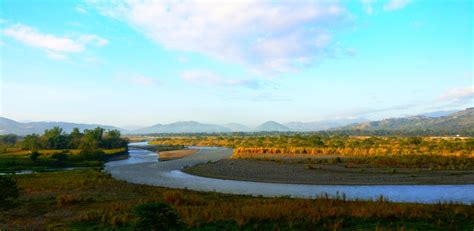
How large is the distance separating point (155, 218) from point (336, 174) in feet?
116

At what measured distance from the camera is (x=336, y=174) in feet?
154

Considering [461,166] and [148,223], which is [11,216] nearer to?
[148,223]

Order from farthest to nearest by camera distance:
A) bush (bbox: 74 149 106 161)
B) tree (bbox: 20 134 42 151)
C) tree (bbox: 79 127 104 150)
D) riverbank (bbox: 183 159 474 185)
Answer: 1. tree (bbox: 20 134 42 151)
2. tree (bbox: 79 127 104 150)
3. bush (bbox: 74 149 106 161)
4. riverbank (bbox: 183 159 474 185)

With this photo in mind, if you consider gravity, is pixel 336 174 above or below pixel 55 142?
below

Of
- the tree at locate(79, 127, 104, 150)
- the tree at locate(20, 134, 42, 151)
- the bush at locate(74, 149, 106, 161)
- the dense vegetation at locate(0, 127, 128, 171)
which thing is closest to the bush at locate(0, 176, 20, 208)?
the dense vegetation at locate(0, 127, 128, 171)

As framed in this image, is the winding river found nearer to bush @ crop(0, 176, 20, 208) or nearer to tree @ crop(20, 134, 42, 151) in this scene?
bush @ crop(0, 176, 20, 208)

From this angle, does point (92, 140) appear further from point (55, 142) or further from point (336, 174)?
point (336, 174)

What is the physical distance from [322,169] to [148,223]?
39962mm

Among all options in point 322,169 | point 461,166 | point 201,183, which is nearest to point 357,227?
point 201,183

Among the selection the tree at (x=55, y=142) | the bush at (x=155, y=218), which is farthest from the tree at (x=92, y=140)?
the bush at (x=155, y=218)

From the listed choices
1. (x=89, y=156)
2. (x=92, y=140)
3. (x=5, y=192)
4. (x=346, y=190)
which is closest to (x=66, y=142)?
(x=92, y=140)

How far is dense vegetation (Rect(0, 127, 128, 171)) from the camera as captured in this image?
70.3 m

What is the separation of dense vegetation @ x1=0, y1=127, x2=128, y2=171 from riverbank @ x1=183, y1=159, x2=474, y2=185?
2988cm

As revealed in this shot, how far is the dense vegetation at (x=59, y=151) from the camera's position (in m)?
70.3
